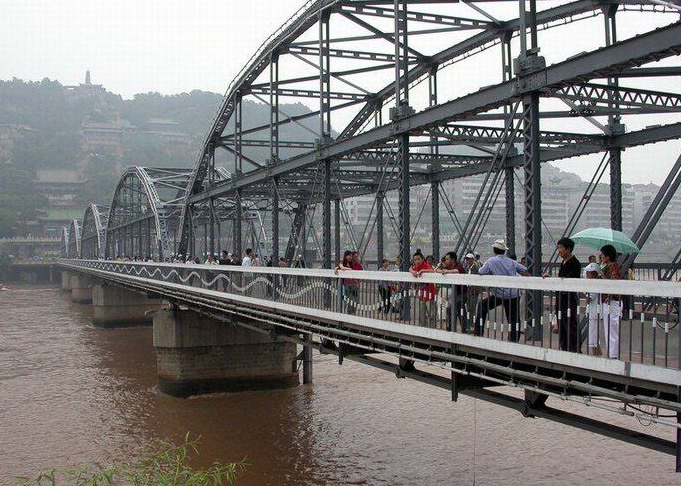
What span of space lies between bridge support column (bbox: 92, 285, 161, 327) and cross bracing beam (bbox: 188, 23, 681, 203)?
128 feet

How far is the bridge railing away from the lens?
816 cm

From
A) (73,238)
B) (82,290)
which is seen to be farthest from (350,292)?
(73,238)

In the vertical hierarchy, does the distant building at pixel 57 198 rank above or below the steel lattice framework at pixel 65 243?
above

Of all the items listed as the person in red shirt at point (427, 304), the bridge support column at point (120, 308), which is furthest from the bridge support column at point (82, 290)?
the person in red shirt at point (427, 304)

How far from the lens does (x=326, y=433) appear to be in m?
22.1

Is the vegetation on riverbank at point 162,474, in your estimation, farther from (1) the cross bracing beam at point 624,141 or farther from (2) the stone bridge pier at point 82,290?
(2) the stone bridge pier at point 82,290

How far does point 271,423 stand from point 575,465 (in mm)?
9503

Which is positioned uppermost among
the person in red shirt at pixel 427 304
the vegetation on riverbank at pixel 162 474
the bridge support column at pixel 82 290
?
the person in red shirt at pixel 427 304

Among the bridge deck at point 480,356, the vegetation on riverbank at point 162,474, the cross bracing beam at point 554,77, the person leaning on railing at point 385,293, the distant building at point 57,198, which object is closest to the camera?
the vegetation on riverbank at point 162,474

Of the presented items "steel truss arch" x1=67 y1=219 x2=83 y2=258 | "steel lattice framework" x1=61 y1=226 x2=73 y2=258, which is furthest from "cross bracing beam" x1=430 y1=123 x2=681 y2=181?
"steel lattice framework" x1=61 y1=226 x2=73 y2=258

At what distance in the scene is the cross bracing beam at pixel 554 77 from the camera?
37.3ft

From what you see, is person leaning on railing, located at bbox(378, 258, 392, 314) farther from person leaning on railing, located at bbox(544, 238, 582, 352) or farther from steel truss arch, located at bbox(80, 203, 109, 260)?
steel truss arch, located at bbox(80, 203, 109, 260)

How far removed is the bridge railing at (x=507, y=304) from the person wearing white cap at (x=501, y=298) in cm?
1

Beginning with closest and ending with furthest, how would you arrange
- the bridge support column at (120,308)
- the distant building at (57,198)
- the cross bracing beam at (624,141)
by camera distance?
the cross bracing beam at (624,141), the bridge support column at (120,308), the distant building at (57,198)
